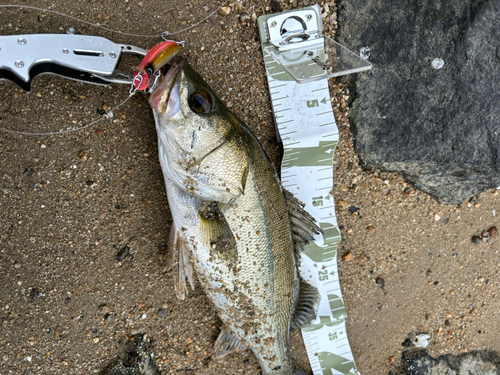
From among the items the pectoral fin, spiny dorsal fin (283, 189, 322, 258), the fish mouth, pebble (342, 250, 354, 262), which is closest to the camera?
the fish mouth

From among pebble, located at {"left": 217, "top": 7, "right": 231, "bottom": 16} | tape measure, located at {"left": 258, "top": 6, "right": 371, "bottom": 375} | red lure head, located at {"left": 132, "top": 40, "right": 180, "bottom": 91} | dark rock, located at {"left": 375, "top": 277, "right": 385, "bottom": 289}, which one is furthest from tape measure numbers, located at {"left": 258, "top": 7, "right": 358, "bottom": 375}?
red lure head, located at {"left": 132, "top": 40, "right": 180, "bottom": 91}

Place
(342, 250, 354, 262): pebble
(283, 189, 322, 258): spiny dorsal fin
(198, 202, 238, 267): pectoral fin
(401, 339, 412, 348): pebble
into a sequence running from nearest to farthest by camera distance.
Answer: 1. (198, 202, 238, 267): pectoral fin
2. (283, 189, 322, 258): spiny dorsal fin
3. (342, 250, 354, 262): pebble
4. (401, 339, 412, 348): pebble

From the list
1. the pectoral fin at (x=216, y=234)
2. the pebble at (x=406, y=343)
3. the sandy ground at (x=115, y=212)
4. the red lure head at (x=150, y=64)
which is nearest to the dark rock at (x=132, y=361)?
the sandy ground at (x=115, y=212)

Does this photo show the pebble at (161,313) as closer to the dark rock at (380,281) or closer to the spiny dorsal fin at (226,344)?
the spiny dorsal fin at (226,344)

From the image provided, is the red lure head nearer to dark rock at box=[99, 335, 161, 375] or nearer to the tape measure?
the tape measure

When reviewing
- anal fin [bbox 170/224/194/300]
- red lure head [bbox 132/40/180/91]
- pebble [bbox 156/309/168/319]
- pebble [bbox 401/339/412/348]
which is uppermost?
red lure head [bbox 132/40/180/91]

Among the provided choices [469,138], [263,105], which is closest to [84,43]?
[263,105]

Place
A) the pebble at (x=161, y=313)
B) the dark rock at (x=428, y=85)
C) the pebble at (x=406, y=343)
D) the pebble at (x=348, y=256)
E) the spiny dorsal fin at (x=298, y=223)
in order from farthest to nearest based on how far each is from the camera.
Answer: the pebble at (x=406, y=343) < the pebble at (x=348, y=256) < the pebble at (x=161, y=313) < the dark rock at (x=428, y=85) < the spiny dorsal fin at (x=298, y=223)
